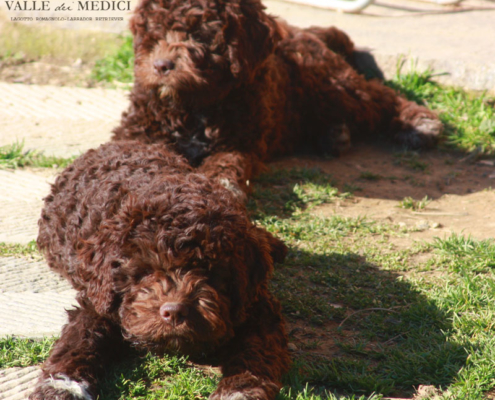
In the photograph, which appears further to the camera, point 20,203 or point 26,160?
point 26,160

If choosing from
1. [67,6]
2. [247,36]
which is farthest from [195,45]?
[67,6]

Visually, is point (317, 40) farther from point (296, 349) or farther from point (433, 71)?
point (296, 349)

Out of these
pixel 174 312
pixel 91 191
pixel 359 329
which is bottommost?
pixel 359 329

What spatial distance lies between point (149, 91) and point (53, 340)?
98.2 inches

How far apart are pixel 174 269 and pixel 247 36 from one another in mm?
2918

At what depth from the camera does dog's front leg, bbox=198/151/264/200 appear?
15.9 feet

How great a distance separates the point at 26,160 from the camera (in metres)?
5.77

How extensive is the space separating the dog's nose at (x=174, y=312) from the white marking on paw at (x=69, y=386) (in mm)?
513

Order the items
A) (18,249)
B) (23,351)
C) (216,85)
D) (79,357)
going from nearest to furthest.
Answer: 1. (79,357)
2. (23,351)
3. (18,249)
4. (216,85)

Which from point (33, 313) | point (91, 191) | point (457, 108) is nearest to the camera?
point (91, 191)

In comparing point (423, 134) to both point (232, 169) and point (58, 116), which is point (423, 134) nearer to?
point (232, 169)

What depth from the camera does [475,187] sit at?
564 centimetres

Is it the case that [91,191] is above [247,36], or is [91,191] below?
below

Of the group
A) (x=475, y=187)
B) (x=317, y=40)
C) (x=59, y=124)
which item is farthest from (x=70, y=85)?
(x=475, y=187)
